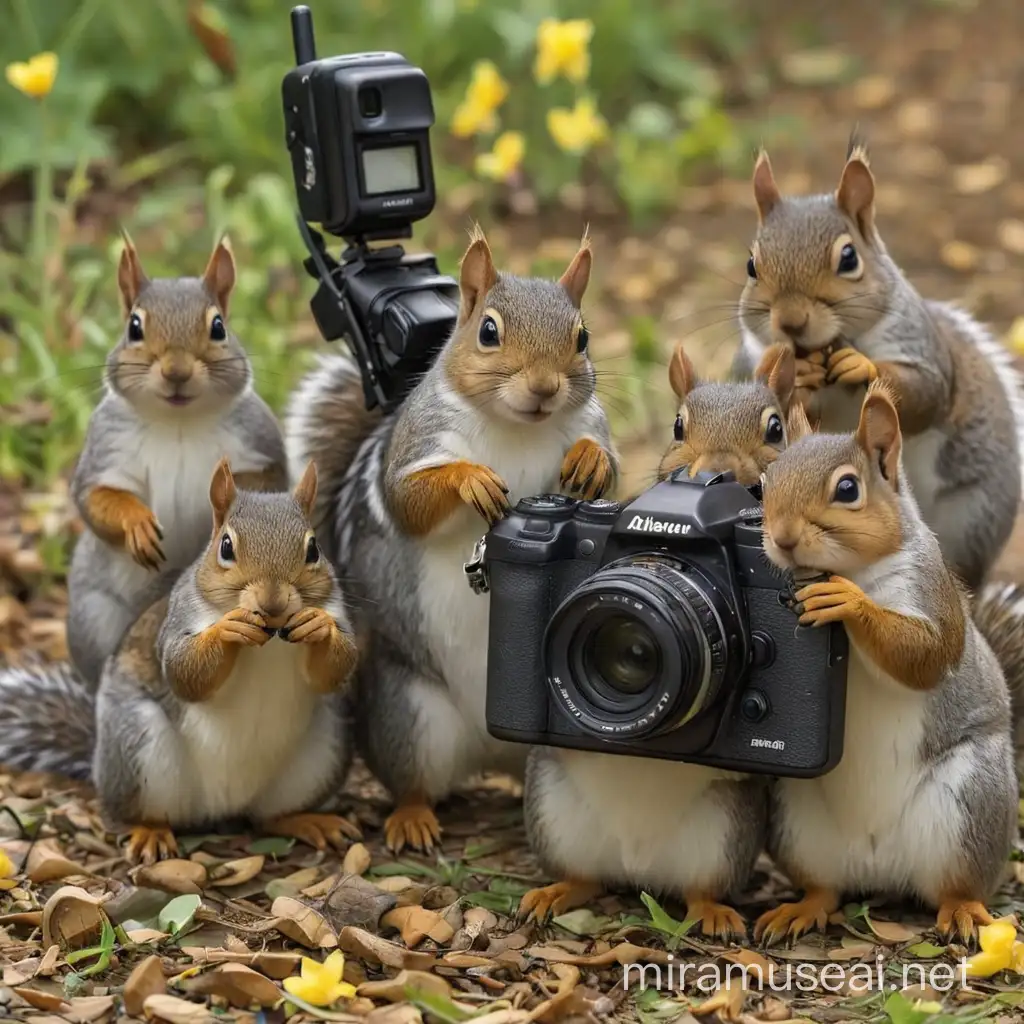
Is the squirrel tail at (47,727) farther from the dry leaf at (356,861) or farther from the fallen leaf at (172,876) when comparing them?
the dry leaf at (356,861)

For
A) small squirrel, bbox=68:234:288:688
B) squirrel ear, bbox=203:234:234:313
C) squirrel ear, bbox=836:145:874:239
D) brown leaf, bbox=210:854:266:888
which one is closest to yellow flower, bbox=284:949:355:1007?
brown leaf, bbox=210:854:266:888

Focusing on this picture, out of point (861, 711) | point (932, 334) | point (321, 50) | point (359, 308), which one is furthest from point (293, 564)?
point (321, 50)

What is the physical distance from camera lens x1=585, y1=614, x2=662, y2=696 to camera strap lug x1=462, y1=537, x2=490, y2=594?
0.34 metres

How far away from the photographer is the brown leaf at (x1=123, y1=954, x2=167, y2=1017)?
3094 millimetres

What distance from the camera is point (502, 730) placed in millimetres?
3416

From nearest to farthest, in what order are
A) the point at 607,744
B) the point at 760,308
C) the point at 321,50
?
the point at 607,744, the point at 760,308, the point at 321,50

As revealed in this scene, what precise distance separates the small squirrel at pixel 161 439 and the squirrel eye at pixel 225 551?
359mm

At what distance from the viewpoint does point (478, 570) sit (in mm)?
3549

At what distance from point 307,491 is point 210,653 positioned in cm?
37

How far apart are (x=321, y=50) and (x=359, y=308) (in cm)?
361

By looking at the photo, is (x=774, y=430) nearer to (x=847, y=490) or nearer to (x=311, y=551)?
(x=847, y=490)

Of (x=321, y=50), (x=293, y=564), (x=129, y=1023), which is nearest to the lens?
(x=129, y=1023)

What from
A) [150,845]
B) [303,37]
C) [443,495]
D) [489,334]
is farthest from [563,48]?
[150,845]

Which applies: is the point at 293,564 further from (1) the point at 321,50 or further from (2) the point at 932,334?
(1) the point at 321,50
